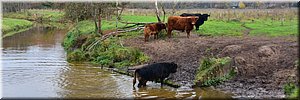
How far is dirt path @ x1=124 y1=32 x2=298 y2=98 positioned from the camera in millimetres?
14367

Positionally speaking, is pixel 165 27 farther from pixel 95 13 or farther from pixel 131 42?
pixel 95 13

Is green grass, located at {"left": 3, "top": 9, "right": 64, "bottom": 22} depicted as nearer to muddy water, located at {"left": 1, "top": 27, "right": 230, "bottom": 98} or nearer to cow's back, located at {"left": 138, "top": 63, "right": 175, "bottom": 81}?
muddy water, located at {"left": 1, "top": 27, "right": 230, "bottom": 98}

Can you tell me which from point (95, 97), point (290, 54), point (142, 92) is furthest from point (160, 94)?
point (290, 54)

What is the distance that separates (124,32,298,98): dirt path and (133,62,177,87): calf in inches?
30.0

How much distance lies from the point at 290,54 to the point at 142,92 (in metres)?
5.75

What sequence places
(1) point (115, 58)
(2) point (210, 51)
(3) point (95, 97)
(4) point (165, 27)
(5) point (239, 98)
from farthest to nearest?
(4) point (165, 27) → (1) point (115, 58) → (2) point (210, 51) → (3) point (95, 97) → (5) point (239, 98)

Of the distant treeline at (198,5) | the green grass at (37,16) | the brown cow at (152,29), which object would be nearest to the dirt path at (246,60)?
the brown cow at (152,29)

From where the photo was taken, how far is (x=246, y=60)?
16578 millimetres

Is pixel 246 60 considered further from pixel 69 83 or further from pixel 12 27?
pixel 12 27

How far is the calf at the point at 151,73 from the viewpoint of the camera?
15.3 metres

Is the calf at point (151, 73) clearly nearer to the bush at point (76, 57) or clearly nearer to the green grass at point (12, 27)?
the bush at point (76, 57)

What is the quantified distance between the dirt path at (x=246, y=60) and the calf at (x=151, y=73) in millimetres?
763

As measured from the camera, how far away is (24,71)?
19906 millimetres

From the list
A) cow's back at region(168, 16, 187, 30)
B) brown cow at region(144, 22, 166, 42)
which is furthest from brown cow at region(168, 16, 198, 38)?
brown cow at region(144, 22, 166, 42)
